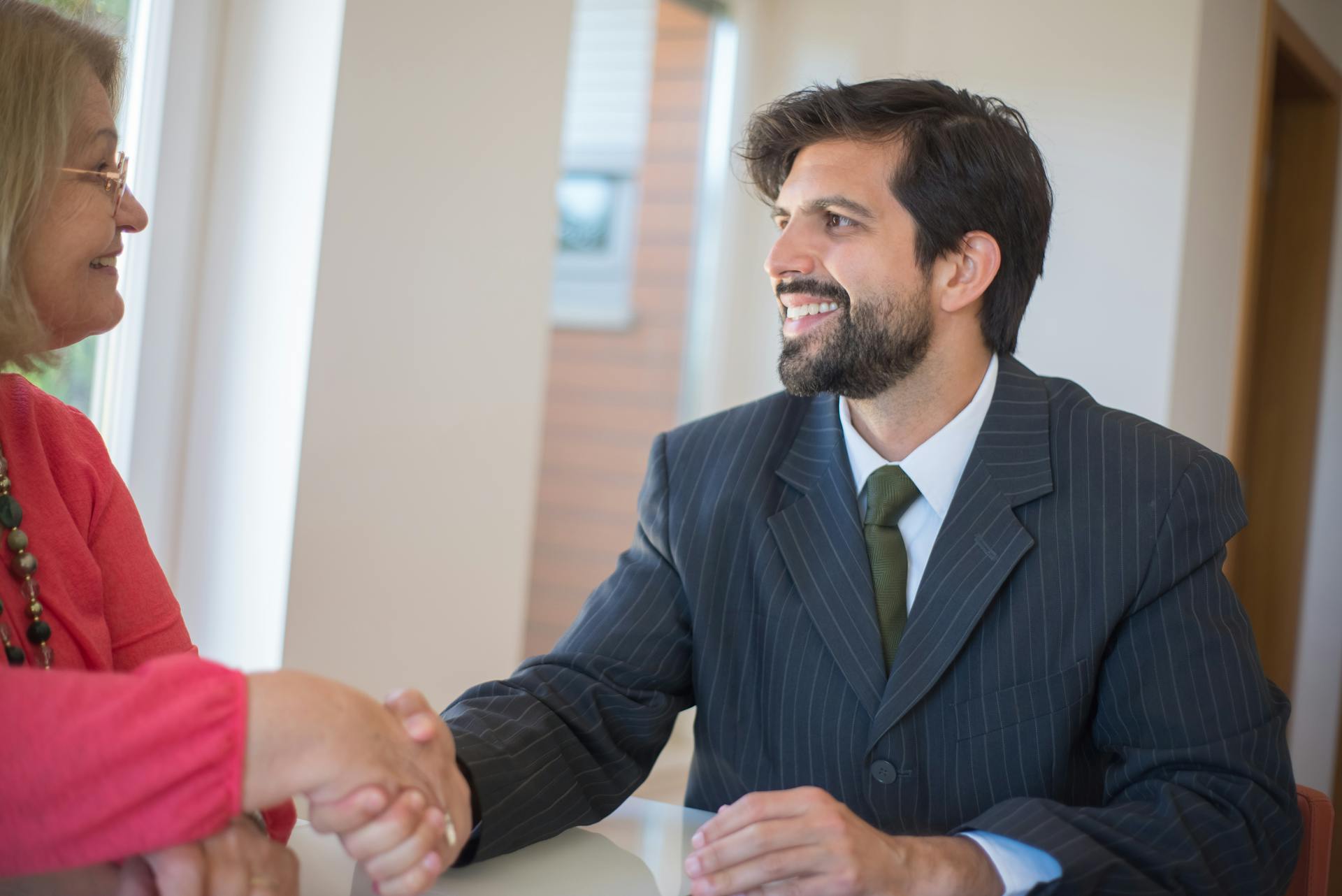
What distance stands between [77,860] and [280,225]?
1523 millimetres

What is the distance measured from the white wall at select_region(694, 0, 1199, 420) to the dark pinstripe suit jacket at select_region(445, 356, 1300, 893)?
5.59 ft

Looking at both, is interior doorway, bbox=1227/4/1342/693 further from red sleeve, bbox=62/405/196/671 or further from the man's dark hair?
red sleeve, bbox=62/405/196/671

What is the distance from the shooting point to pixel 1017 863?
1195 mm

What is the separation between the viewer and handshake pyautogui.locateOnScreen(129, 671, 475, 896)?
0.94 metres

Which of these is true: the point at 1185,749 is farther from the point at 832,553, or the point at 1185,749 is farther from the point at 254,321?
the point at 254,321

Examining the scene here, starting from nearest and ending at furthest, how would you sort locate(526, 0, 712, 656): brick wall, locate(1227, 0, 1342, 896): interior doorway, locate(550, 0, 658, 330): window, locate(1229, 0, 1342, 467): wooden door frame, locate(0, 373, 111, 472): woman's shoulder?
1. locate(0, 373, 111, 472): woman's shoulder
2. locate(1229, 0, 1342, 467): wooden door frame
3. locate(1227, 0, 1342, 896): interior doorway
4. locate(526, 0, 712, 656): brick wall
5. locate(550, 0, 658, 330): window

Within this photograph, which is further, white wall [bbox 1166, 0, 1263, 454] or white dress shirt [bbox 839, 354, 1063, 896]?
white wall [bbox 1166, 0, 1263, 454]

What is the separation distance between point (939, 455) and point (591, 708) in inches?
21.6

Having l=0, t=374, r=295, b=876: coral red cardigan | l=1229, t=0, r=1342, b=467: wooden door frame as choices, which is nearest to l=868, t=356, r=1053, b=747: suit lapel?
l=0, t=374, r=295, b=876: coral red cardigan

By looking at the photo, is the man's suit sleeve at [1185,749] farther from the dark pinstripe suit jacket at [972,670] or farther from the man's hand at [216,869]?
the man's hand at [216,869]

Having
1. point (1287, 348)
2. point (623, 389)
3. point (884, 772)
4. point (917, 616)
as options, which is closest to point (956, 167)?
point (917, 616)

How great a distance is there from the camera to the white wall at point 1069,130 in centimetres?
320

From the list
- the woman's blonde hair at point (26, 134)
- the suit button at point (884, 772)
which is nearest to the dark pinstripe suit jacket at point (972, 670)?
the suit button at point (884, 772)

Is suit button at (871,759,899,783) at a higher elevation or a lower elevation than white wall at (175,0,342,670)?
lower
